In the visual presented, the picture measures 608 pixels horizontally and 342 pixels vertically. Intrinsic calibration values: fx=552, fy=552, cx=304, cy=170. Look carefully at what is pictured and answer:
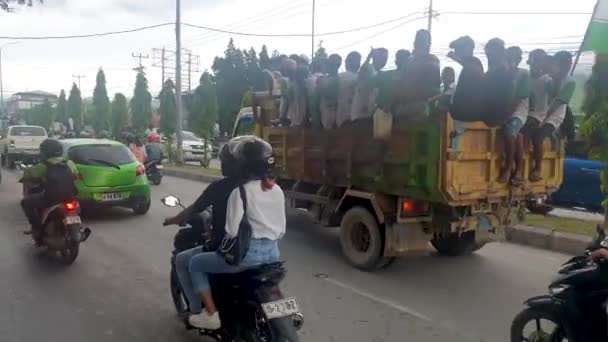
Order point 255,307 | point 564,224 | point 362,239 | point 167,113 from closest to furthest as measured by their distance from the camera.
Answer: point 255,307 → point 362,239 → point 564,224 → point 167,113

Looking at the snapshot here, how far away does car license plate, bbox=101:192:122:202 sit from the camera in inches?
359

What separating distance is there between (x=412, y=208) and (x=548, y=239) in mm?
2783

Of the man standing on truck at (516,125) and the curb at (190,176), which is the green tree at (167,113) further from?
the man standing on truck at (516,125)

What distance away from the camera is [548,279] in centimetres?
602

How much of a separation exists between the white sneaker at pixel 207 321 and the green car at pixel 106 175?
19.7 feet

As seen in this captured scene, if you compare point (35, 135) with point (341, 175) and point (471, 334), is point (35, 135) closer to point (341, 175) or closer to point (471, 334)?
point (341, 175)

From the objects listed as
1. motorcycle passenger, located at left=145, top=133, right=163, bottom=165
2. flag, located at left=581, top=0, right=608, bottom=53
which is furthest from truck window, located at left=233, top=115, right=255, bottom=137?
motorcycle passenger, located at left=145, top=133, right=163, bottom=165

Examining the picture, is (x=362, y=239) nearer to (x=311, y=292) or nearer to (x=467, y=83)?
(x=311, y=292)

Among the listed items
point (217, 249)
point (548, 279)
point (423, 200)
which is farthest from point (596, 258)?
point (548, 279)

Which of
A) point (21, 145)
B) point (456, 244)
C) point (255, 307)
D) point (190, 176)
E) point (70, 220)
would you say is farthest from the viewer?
point (21, 145)

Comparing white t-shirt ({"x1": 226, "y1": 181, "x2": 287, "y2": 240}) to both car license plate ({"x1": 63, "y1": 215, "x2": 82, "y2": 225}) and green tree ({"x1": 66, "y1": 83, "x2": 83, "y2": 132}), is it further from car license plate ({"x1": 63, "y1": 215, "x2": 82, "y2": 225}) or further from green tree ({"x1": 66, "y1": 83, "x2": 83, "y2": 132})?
green tree ({"x1": 66, "y1": 83, "x2": 83, "y2": 132})

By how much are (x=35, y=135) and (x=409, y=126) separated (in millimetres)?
19495

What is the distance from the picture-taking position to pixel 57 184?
6316 mm

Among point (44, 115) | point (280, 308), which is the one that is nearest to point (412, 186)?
point (280, 308)
